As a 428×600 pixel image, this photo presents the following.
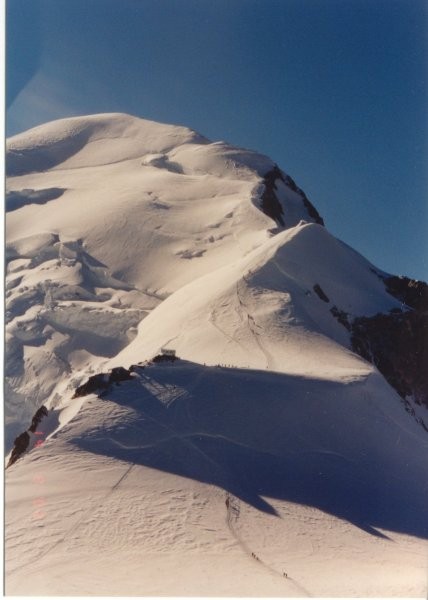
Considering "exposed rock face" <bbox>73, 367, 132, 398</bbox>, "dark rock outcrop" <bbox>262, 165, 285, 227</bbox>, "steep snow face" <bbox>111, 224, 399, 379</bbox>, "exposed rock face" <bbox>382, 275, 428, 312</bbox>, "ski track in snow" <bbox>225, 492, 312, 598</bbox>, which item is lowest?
"ski track in snow" <bbox>225, 492, 312, 598</bbox>

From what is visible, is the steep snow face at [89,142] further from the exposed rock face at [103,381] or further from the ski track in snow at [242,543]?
the ski track in snow at [242,543]

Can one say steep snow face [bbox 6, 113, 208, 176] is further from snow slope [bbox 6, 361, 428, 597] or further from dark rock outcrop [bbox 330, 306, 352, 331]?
snow slope [bbox 6, 361, 428, 597]

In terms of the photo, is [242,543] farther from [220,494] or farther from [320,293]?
[320,293]

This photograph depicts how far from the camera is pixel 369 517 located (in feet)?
36.0

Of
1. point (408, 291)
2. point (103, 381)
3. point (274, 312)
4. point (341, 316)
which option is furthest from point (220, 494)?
point (408, 291)

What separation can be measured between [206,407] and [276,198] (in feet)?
79.6

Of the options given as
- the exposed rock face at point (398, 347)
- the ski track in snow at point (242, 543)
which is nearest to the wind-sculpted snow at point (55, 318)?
the exposed rock face at point (398, 347)

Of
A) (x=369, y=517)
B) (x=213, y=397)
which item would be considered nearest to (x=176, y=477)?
(x=213, y=397)

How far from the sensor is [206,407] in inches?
491

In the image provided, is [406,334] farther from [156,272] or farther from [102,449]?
[102,449]

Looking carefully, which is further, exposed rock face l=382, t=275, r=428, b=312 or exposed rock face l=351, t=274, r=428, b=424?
exposed rock face l=382, t=275, r=428, b=312

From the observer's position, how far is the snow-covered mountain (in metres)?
8.77

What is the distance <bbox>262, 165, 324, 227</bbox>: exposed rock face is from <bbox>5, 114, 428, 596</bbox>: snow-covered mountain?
1169mm

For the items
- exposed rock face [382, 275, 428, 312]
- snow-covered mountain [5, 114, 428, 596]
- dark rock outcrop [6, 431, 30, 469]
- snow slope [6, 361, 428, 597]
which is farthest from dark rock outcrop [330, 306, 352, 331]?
dark rock outcrop [6, 431, 30, 469]
